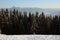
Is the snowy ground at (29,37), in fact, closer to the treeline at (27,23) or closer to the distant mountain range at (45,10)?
the treeline at (27,23)

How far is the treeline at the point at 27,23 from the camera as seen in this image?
2.45 metres

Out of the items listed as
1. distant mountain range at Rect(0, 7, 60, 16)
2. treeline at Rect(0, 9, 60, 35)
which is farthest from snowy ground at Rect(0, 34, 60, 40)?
distant mountain range at Rect(0, 7, 60, 16)

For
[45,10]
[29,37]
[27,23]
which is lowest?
[29,37]

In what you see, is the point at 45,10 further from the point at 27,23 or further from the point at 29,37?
the point at 29,37

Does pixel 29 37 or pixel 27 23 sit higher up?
pixel 27 23

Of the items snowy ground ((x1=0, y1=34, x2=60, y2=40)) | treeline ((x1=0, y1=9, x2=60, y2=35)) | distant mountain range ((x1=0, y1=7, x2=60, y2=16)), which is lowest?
snowy ground ((x1=0, y1=34, x2=60, y2=40))

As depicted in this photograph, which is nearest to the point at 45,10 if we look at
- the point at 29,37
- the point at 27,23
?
the point at 27,23

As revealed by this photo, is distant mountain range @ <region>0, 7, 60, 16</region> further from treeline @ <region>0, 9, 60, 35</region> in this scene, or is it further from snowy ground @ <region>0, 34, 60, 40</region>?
snowy ground @ <region>0, 34, 60, 40</region>

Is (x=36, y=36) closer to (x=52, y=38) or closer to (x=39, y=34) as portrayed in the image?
(x=39, y=34)

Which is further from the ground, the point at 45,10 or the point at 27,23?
the point at 45,10

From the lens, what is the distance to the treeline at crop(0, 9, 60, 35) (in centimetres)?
245

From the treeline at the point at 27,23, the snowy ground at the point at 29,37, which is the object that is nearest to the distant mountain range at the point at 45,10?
the treeline at the point at 27,23

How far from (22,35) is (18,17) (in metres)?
0.23

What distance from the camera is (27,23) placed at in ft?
8.09
